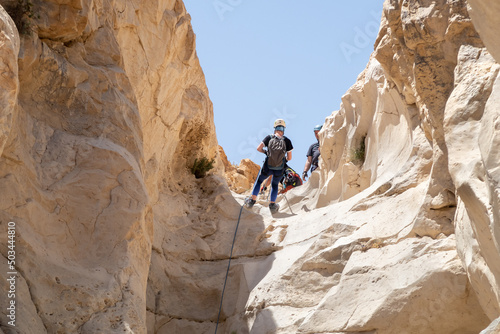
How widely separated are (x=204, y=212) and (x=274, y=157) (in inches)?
70.5

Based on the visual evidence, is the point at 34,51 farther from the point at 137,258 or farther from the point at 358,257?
the point at 358,257

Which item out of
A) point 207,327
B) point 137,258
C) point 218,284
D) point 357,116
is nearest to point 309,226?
point 218,284

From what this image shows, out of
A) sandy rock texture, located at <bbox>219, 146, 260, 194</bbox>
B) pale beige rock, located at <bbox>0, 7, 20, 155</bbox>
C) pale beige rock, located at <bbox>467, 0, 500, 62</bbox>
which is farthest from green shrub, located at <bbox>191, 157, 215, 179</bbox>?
sandy rock texture, located at <bbox>219, 146, 260, 194</bbox>

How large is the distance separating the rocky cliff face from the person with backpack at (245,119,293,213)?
98cm

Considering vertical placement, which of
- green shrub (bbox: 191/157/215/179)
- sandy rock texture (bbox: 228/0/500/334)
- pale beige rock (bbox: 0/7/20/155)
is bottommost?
sandy rock texture (bbox: 228/0/500/334)

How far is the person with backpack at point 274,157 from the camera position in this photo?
11.1 metres

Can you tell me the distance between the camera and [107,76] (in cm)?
711

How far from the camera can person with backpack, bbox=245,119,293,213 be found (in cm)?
1111

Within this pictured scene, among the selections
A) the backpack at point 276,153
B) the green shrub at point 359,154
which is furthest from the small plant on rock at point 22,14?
the green shrub at point 359,154

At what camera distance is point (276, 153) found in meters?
11.1

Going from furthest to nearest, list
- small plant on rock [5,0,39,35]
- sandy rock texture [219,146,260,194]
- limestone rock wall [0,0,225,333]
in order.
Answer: sandy rock texture [219,146,260,194]
small plant on rock [5,0,39,35]
limestone rock wall [0,0,225,333]

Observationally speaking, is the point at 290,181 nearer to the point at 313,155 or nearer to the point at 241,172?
the point at 313,155

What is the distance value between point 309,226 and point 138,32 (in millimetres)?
4073

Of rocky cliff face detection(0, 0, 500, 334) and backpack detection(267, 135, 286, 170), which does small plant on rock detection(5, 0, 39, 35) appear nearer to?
rocky cliff face detection(0, 0, 500, 334)
